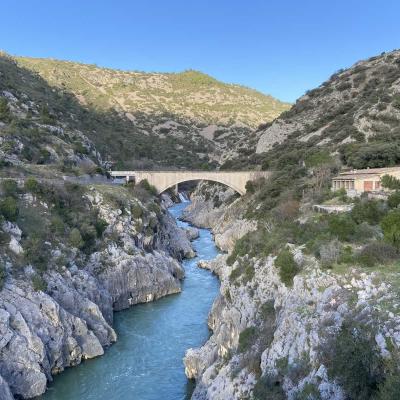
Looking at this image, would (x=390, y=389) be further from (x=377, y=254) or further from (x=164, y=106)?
(x=164, y=106)

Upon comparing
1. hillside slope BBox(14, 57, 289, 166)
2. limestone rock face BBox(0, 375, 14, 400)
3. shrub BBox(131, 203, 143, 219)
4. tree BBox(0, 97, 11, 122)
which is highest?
hillside slope BBox(14, 57, 289, 166)

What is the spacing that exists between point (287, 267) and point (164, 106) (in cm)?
14261

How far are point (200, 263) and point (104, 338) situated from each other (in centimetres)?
2089

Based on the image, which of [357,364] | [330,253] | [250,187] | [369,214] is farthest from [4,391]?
[250,187]

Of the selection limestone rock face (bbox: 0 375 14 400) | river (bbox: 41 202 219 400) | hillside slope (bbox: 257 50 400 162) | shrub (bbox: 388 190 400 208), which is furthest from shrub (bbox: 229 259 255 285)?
hillside slope (bbox: 257 50 400 162)

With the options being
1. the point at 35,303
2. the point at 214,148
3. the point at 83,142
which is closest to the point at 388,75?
the point at 83,142

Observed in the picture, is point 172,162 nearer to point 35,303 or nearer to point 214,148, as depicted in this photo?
point 214,148

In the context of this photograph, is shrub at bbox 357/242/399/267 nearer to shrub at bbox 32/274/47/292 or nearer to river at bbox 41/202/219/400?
river at bbox 41/202/219/400

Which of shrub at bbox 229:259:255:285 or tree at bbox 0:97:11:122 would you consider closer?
shrub at bbox 229:259:255:285

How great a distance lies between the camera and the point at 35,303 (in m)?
26.6

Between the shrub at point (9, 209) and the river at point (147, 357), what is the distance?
9596 mm

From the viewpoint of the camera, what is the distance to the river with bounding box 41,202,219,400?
23953 mm

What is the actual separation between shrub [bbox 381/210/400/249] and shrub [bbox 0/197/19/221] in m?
22.3

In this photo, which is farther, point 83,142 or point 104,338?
point 83,142
